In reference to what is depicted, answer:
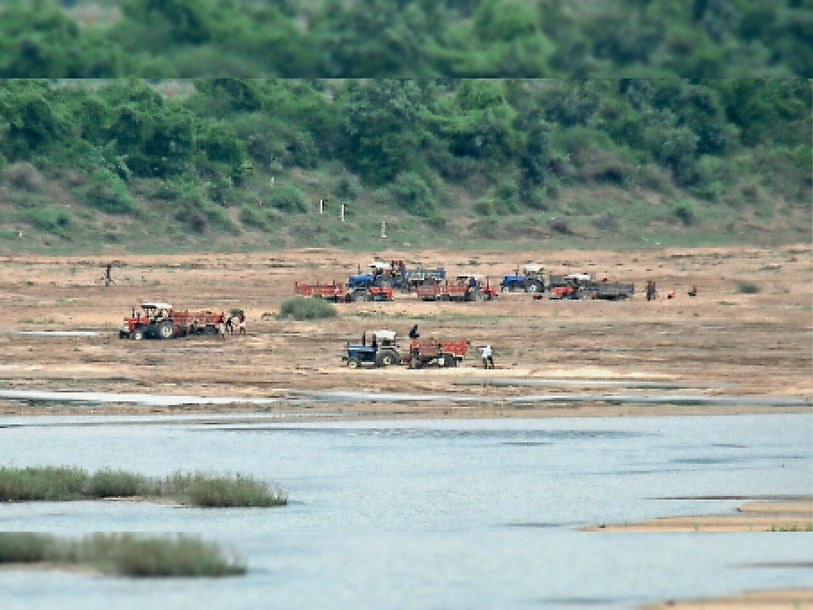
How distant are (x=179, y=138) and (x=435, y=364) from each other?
134ft

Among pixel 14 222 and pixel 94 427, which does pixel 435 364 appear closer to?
pixel 94 427

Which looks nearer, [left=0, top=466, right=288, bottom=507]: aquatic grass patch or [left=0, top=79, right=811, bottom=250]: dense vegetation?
[left=0, top=466, right=288, bottom=507]: aquatic grass patch

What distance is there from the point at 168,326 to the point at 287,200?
30.7 m

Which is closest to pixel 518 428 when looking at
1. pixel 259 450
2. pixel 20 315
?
pixel 259 450

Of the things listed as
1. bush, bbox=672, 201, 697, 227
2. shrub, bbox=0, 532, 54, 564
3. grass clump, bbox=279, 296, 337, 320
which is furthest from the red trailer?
bush, bbox=672, 201, 697, 227

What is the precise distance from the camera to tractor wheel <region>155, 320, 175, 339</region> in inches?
2036

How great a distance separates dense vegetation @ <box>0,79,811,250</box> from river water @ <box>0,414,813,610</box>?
4317 cm

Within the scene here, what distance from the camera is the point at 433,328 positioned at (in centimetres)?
5641

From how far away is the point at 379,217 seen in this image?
8238 cm

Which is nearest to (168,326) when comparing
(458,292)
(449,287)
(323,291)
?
(323,291)

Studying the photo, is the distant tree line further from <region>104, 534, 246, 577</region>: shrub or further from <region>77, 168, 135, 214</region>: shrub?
<region>104, 534, 246, 577</region>: shrub

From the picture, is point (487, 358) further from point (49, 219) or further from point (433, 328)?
point (49, 219)

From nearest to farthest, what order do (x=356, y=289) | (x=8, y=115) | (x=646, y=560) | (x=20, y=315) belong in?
1. (x=646, y=560)
2. (x=20, y=315)
3. (x=356, y=289)
4. (x=8, y=115)

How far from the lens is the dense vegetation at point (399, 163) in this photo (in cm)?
7950
